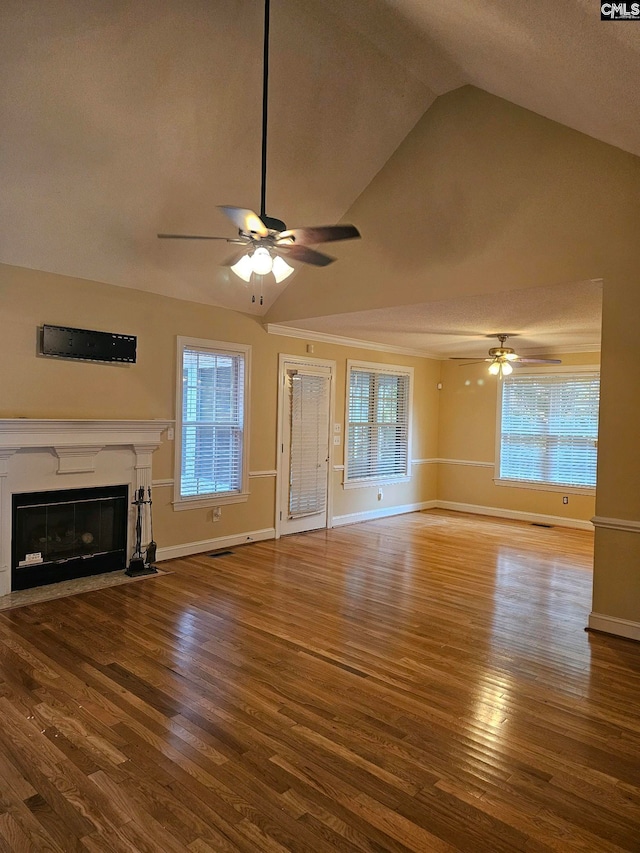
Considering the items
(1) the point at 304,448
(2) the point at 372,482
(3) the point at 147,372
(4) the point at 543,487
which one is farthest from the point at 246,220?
(4) the point at 543,487

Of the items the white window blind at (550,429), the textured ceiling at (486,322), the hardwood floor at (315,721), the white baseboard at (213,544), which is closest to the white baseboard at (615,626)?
the hardwood floor at (315,721)

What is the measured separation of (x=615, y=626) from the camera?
3953 mm

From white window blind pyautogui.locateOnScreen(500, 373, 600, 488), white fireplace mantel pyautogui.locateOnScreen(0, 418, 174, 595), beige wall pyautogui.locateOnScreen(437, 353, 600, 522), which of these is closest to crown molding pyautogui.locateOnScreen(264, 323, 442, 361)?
beige wall pyautogui.locateOnScreen(437, 353, 600, 522)

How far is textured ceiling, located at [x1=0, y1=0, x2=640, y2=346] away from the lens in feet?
9.77

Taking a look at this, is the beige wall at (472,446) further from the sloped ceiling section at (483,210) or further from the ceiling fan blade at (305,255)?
the ceiling fan blade at (305,255)

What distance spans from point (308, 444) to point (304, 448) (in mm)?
86

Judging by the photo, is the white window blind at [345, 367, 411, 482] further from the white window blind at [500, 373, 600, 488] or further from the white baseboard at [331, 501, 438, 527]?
Result: the white window blind at [500, 373, 600, 488]

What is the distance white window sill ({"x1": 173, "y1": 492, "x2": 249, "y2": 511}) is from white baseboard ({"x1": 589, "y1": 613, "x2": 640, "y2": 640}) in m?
3.67

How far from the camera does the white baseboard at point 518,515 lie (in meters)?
7.77

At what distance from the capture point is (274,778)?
230 centimetres

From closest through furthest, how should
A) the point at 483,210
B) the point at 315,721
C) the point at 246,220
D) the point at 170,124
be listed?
the point at 315,721 < the point at 246,220 < the point at 170,124 < the point at 483,210

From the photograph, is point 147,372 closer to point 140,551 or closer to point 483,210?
point 140,551

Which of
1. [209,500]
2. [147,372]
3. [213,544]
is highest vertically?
[147,372]

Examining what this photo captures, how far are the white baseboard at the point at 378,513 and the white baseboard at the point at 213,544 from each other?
121 centimetres
